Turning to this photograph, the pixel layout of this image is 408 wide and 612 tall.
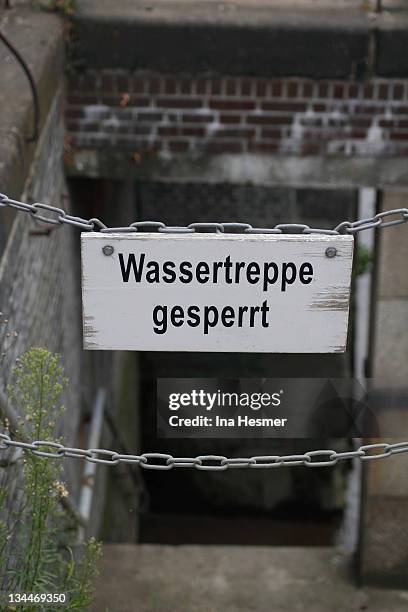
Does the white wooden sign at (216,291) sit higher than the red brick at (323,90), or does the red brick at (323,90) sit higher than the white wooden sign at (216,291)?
the red brick at (323,90)

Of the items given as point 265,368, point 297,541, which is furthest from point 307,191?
point 297,541

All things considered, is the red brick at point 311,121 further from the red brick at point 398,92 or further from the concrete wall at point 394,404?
the concrete wall at point 394,404

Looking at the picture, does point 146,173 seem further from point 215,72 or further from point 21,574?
point 21,574

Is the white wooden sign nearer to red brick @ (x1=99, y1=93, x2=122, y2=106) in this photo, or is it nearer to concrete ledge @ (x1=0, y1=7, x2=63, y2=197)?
concrete ledge @ (x1=0, y1=7, x2=63, y2=197)

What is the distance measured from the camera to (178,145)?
→ 197 inches

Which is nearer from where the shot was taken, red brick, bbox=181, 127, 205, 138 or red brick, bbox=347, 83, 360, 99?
red brick, bbox=347, 83, 360, 99

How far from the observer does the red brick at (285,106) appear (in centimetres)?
489

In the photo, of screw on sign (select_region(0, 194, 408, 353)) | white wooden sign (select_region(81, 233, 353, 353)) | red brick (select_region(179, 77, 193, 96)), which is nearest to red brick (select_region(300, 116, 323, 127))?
red brick (select_region(179, 77, 193, 96))

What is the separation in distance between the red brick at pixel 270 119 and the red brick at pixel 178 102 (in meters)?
0.30

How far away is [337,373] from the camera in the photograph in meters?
8.40

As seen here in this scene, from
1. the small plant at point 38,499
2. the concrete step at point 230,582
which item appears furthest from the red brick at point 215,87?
the concrete step at point 230,582

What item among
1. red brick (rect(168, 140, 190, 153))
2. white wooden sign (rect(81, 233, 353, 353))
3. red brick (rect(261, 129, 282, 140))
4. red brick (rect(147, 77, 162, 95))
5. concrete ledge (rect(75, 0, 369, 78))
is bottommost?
white wooden sign (rect(81, 233, 353, 353))

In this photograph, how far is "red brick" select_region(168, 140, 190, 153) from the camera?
5004mm

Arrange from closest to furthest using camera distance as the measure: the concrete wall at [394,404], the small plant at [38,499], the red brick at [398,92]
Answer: the small plant at [38,499] < the concrete wall at [394,404] < the red brick at [398,92]
